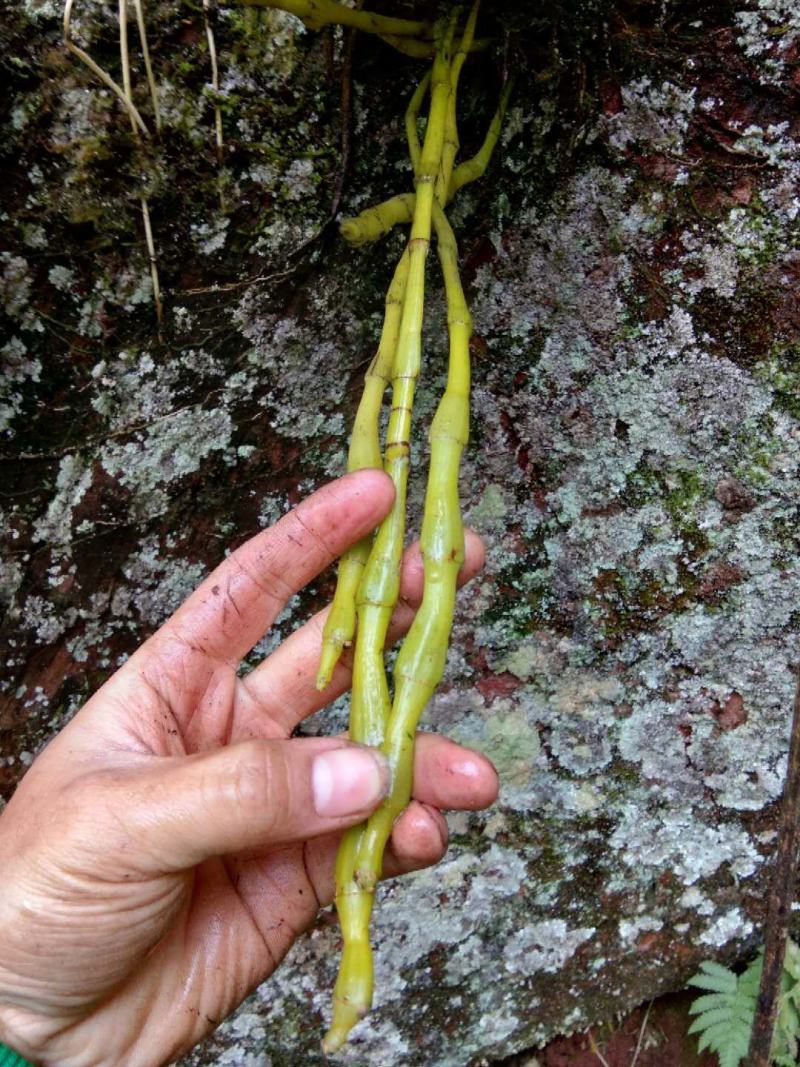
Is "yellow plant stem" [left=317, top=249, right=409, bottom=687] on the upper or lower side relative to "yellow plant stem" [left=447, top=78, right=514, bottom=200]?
lower

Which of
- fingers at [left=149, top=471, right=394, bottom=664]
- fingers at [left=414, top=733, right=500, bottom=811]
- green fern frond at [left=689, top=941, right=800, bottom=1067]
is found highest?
fingers at [left=149, top=471, right=394, bottom=664]

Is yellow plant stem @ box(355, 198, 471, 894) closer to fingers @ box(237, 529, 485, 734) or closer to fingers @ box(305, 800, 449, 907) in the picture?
fingers @ box(305, 800, 449, 907)

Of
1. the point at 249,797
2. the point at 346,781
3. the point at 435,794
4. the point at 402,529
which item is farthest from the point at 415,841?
the point at 402,529

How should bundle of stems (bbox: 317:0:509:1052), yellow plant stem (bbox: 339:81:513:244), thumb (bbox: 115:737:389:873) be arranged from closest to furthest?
thumb (bbox: 115:737:389:873)
bundle of stems (bbox: 317:0:509:1052)
yellow plant stem (bbox: 339:81:513:244)

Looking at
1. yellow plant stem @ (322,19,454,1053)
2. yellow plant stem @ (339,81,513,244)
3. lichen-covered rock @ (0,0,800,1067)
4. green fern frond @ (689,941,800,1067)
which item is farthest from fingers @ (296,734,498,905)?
yellow plant stem @ (339,81,513,244)

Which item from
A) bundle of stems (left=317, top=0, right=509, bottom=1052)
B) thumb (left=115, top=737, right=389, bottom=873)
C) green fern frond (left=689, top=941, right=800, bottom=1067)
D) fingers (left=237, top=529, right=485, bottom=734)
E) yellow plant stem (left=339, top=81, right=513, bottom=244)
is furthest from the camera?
green fern frond (left=689, top=941, right=800, bottom=1067)

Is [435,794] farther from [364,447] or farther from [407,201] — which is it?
[407,201]
